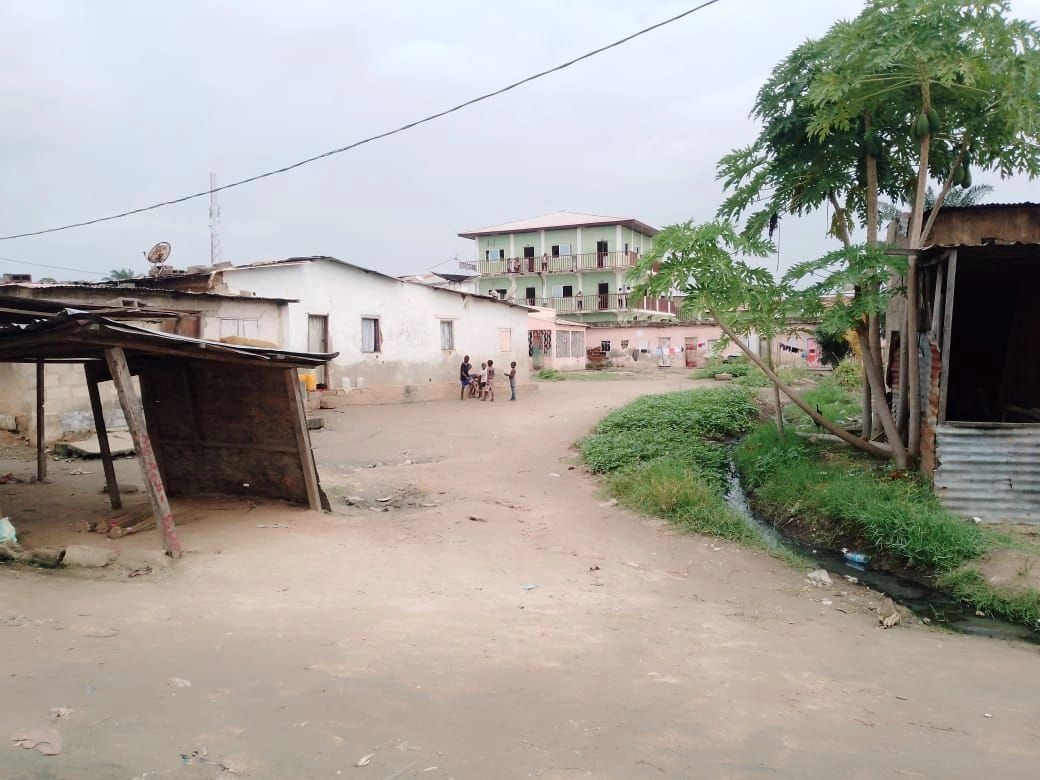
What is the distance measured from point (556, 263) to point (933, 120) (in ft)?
122

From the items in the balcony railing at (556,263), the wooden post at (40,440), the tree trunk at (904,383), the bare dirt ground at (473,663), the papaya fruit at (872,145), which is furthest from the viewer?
the balcony railing at (556,263)

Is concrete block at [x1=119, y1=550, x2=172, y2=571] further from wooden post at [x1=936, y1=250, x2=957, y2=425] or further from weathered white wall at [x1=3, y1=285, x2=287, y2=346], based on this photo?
wooden post at [x1=936, y1=250, x2=957, y2=425]

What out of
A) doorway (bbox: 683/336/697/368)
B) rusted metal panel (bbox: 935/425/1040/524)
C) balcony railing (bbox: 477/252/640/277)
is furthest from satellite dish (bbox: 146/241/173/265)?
balcony railing (bbox: 477/252/640/277)

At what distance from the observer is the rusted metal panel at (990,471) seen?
8.32 metres

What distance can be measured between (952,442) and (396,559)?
6553 mm

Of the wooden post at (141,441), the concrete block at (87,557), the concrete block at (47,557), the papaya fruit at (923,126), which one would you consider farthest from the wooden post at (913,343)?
the concrete block at (47,557)

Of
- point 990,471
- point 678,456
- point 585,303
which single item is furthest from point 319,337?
point 585,303

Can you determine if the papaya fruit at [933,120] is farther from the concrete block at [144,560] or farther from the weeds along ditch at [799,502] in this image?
Result: the concrete block at [144,560]

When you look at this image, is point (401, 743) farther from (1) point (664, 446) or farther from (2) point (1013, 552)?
(1) point (664, 446)

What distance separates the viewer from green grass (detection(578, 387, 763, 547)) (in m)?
8.96

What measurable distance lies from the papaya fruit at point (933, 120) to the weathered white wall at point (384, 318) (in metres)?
13.7

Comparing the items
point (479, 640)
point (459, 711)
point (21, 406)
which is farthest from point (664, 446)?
point (21, 406)

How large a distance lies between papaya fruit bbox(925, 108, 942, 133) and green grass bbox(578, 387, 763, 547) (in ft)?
17.5

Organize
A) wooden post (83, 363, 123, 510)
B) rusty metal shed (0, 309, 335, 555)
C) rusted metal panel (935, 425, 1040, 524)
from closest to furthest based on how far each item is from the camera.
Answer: rusty metal shed (0, 309, 335, 555)
wooden post (83, 363, 123, 510)
rusted metal panel (935, 425, 1040, 524)
